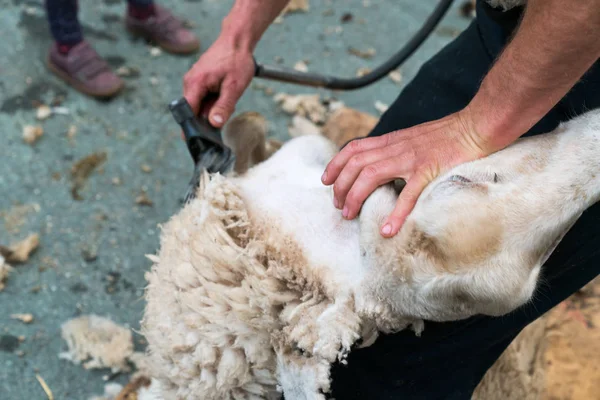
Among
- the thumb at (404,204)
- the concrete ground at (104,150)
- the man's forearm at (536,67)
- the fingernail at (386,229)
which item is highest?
the man's forearm at (536,67)

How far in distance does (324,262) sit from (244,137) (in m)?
0.48

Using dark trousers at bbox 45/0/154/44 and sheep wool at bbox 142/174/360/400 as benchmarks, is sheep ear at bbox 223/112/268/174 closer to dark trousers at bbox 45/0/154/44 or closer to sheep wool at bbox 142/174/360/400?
sheep wool at bbox 142/174/360/400

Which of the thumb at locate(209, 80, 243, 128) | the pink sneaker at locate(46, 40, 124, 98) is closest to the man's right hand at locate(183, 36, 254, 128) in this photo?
the thumb at locate(209, 80, 243, 128)

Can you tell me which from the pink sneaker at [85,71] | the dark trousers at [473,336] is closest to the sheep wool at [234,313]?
the dark trousers at [473,336]

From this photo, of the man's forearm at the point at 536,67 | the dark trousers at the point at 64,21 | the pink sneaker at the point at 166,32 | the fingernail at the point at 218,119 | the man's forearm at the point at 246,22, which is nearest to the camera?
the man's forearm at the point at 536,67

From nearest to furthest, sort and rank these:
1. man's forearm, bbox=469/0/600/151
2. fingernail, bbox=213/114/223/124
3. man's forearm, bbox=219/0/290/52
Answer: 1. man's forearm, bbox=469/0/600/151
2. fingernail, bbox=213/114/223/124
3. man's forearm, bbox=219/0/290/52

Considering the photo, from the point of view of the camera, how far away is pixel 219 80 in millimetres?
1353

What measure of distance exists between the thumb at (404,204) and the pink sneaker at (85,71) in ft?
5.89

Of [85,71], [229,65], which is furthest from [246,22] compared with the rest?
[85,71]

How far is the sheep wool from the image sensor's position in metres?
0.86

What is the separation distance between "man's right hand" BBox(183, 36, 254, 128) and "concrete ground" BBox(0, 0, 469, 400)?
45cm

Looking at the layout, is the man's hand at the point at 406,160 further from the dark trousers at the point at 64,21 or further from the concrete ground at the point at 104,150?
the dark trousers at the point at 64,21

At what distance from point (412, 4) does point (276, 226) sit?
2.38m

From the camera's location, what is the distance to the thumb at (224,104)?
128 centimetres
